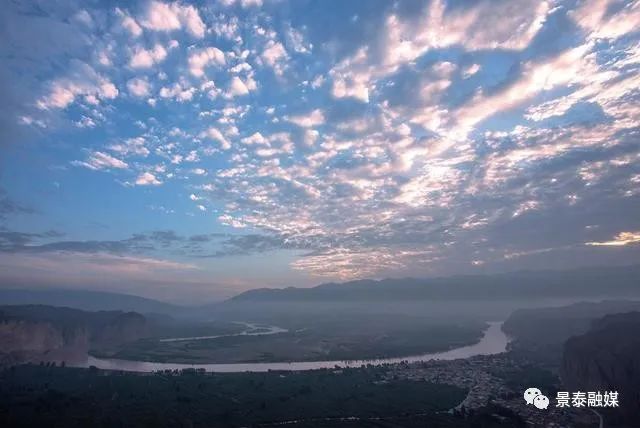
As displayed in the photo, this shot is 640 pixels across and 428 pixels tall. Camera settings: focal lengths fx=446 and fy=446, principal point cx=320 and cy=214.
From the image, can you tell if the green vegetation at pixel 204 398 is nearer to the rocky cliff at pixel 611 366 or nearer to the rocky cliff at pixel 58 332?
the rocky cliff at pixel 611 366

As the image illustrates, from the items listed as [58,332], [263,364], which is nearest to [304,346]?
[263,364]

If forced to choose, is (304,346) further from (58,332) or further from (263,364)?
(58,332)

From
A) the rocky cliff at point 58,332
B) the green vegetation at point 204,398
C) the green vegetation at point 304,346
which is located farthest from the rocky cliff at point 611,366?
the rocky cliff at point 58,332

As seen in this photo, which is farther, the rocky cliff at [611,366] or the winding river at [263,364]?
the winding river at [263,364]

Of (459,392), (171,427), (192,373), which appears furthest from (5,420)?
(459,392)

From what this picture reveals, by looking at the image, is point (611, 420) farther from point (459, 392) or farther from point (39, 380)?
point (39, 380)

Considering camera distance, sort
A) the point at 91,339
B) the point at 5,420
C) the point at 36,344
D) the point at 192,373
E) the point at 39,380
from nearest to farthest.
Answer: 1. the point at 5,420
2. the point at 39,380
3. the point at 192,373
4. the point at 36,344
5. the point at 91,339

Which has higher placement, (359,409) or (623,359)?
(623,359)

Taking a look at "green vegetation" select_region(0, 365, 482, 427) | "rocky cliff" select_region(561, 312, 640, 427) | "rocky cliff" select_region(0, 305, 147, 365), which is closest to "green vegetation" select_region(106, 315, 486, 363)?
"rocky cliff" select_region(0, 305, 147, 365)
